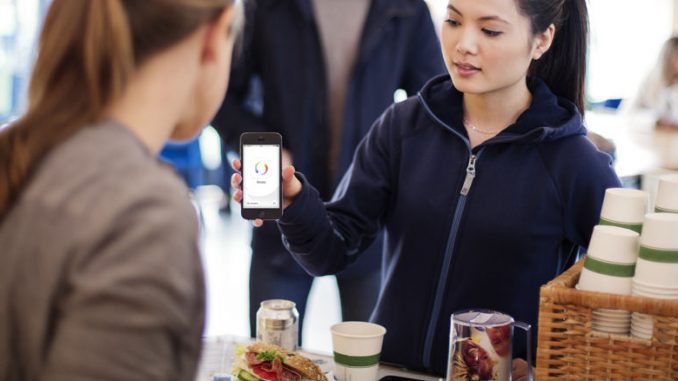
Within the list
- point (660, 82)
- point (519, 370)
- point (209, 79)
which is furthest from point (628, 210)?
point (660, 82)

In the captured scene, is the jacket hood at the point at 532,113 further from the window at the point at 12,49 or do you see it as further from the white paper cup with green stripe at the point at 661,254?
the window at the point at 12,49

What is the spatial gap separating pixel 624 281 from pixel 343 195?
775 mm

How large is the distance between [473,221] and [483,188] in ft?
0.23

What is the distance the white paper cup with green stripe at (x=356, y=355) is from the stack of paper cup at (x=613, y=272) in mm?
391

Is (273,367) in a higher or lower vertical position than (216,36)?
lower

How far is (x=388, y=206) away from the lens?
1.98 m

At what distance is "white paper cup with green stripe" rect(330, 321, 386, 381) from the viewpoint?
1.56 meters

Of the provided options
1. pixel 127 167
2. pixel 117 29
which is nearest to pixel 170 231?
pixel 127 167

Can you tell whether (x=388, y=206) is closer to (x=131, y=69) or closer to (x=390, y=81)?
(x=390, y=81)

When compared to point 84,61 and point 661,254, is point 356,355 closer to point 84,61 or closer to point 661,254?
point 661,254

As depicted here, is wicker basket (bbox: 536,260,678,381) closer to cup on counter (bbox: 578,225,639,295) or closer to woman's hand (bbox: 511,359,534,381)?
cup on counter (bbox: 578,225,639,295)

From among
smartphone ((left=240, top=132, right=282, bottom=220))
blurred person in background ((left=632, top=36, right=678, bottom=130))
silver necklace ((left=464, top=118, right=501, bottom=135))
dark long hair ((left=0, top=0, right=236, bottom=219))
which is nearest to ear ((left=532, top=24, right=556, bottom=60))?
silver necklace ((left=464, top=118, right=501, bottom=135))

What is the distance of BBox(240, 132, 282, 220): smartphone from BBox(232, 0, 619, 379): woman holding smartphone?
0.03 meters

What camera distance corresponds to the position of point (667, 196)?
1.47m
